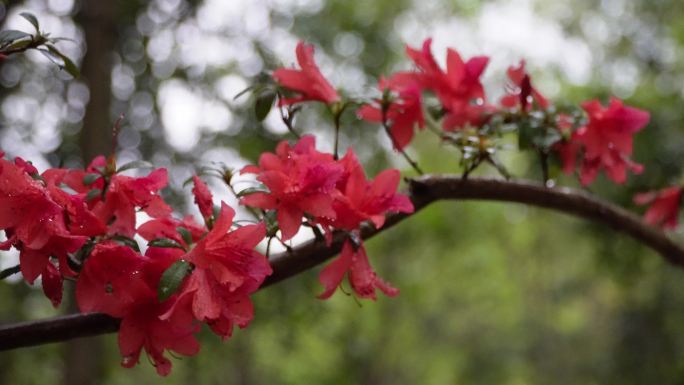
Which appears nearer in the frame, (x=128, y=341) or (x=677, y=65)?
(x=128, y=341)

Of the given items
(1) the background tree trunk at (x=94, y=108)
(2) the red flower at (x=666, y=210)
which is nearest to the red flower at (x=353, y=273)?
(2) the red flower at (x=666, y=210)

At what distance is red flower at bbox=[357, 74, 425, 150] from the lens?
0.92 m

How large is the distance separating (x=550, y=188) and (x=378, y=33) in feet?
13.6

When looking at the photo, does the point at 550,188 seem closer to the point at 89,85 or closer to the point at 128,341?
the point at 128,341

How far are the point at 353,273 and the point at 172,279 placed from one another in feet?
0.62

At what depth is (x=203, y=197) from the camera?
67 centimetres

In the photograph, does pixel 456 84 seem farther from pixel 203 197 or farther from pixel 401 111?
pixel 203 197

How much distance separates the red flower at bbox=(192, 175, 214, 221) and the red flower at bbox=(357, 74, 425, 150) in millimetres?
294

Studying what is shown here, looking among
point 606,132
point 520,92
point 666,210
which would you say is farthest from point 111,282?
point 666,210

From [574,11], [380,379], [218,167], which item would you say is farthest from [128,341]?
→ [380,379]

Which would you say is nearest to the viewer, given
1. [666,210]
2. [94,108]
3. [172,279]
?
[172,279]

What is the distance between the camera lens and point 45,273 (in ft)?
2.03

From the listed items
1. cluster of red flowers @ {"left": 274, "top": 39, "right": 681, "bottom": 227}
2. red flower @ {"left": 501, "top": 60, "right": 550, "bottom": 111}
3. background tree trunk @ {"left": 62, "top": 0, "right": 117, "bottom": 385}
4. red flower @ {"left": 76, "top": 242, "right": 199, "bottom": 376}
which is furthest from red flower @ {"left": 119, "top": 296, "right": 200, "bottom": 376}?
background tree trunk @ {"left": 62, "top": 0, "right": 117, "bottom": 385}

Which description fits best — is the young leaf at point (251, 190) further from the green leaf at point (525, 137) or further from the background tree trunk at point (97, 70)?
the background tree trunk at point (97, 70)
